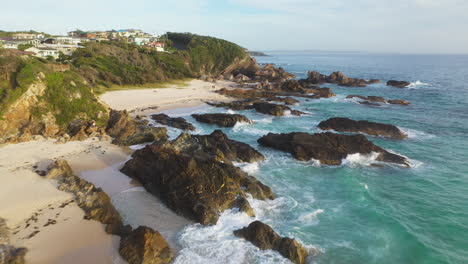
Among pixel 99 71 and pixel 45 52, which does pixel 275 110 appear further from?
pixel 45 52

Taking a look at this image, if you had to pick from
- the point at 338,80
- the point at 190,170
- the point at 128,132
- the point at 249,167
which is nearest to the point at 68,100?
the point at 128,132

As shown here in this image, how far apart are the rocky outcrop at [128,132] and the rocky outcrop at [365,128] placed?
56.9ft

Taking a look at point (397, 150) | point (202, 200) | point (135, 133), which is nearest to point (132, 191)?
point (202, 200)

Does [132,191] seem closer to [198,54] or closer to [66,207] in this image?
[66,207]

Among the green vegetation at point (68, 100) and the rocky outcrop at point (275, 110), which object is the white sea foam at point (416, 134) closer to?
the rocky outcrop at point (275, 110)

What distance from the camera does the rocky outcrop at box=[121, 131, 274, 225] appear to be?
13609mm

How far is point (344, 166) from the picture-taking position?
20.8m

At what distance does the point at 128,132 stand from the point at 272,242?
54.6 ft

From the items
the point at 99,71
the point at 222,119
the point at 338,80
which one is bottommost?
the point at 222,119

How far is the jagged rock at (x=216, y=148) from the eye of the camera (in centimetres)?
1903

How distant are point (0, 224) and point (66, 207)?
2.45m

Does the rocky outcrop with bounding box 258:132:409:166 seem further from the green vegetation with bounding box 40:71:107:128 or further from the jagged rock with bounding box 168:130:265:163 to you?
the green vegetation with bounding box 40:71:107:128

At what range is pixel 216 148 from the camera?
20438mm

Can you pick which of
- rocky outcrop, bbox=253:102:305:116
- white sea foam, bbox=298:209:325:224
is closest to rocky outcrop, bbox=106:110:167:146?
white sea foam, bbox=298:209:325:224
